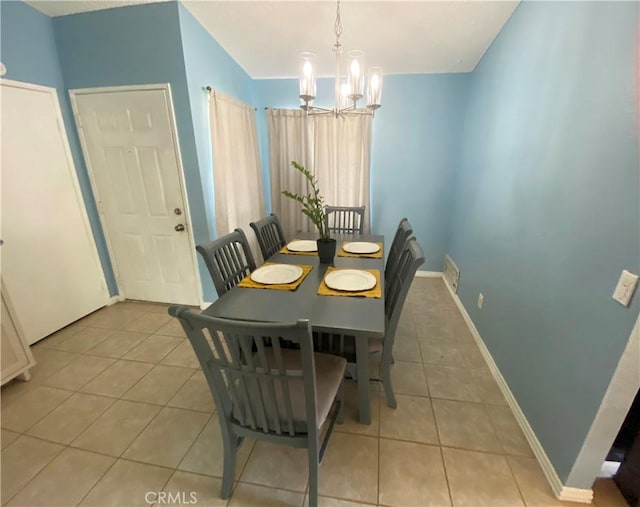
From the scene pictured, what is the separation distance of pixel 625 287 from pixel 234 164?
9.18 ft

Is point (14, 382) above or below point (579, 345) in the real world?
below

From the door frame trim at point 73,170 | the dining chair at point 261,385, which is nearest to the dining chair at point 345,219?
the dining chair at point 261,385

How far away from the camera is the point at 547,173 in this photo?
1.42m

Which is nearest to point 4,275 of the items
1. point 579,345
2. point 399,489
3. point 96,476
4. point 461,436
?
point 96,476

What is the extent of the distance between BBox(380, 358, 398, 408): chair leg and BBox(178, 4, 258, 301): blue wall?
5.96 feet

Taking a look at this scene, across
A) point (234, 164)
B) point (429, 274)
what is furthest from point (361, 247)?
point (429, 274)

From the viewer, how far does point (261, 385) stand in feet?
3.46

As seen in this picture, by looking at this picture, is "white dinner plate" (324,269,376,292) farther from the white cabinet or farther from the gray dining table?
the white cabinet

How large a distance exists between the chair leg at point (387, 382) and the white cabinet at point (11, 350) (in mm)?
2269

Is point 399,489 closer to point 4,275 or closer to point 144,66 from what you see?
point 4,275

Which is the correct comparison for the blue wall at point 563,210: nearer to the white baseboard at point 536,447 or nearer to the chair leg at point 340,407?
the white baseboard at point 536,447

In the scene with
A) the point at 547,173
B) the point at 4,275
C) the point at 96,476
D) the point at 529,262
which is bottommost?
the point at 96,476

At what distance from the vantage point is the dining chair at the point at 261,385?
0.85m

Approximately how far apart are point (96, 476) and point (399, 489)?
1406mm
